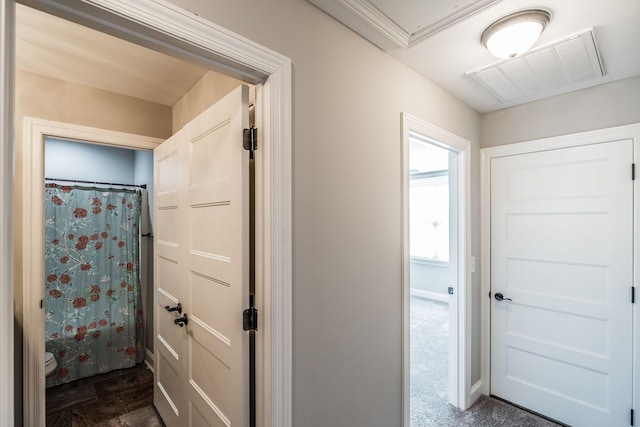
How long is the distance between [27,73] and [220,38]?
1.68 meters

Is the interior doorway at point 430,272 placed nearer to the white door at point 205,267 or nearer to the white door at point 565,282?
the white door at point 565,282

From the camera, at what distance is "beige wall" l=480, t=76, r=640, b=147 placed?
1.88 metres

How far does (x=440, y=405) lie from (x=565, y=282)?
137 cm

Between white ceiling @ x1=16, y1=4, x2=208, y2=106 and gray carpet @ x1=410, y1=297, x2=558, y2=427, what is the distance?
2962 millimetres

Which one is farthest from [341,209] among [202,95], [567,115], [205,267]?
[567,115]

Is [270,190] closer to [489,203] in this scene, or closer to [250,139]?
[250,139]

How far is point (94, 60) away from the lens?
1.65 meters

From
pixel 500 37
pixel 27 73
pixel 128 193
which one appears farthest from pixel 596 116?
pixel 128 193

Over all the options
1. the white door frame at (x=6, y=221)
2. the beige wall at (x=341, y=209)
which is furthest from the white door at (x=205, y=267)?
the white door frame at (x=6, y=221)

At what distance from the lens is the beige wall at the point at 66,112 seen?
5.62ft

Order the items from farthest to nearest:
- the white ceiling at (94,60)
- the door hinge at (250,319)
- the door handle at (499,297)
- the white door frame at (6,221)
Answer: the door handle at (499,297)
the white ceiling at (94,60)
the door hinge at (250,319)
the white door frame at (6,221)

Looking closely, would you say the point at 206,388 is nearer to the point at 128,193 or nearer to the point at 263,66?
the point at 263,66

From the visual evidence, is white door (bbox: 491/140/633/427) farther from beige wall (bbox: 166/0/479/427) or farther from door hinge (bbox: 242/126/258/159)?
door hinge (bbox: 242/126/258/159)

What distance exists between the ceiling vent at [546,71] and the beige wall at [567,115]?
107mm
